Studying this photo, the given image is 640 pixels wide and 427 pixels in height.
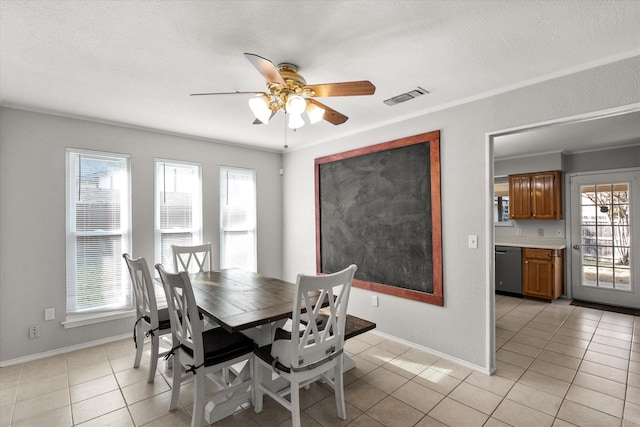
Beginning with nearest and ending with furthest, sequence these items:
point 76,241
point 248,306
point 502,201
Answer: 1. point 248,306
2. point 76,241
3. point 502,201

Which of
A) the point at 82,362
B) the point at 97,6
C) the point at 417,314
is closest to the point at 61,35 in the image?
the point at 97,6

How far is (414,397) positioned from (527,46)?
2.64 meters

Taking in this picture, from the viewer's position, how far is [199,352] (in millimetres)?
1924

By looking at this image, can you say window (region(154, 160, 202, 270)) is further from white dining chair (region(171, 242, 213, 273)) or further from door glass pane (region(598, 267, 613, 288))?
door glass pane (region(598, 267, 613, 288))

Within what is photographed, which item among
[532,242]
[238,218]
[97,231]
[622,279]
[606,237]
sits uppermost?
[238,218]

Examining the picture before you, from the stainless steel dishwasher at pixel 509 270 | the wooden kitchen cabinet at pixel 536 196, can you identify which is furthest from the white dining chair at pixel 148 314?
the wooden kitchen cabinet at pixel 536 196

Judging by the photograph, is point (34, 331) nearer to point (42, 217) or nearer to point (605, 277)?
point (42, 217)

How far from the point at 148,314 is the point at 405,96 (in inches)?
118

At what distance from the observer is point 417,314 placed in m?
3.25

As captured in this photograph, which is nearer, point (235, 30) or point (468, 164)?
point (235, 30)

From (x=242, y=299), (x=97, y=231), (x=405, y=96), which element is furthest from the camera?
(x=97, y=231)

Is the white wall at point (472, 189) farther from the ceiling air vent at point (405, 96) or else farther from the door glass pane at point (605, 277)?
the door glass pane at point (605, 277)

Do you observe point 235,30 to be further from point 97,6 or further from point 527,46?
point 527,46

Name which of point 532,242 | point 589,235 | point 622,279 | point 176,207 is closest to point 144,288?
point 176,207
